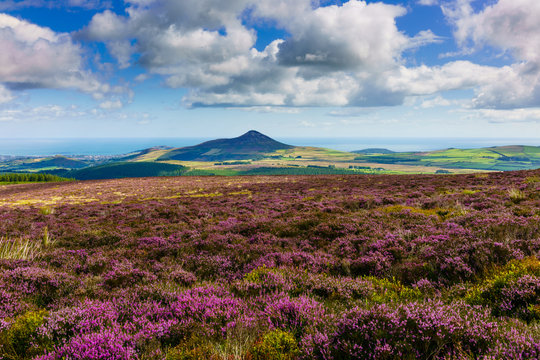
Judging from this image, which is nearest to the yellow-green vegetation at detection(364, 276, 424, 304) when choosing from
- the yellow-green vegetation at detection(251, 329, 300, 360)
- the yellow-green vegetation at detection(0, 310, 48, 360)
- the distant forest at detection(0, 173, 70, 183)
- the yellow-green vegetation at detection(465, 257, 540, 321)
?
the yellow-green vegetation at detection(465, 257, 540, 321)

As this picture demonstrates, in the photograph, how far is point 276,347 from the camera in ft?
11.3

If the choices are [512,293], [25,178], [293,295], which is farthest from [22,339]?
[25,178]

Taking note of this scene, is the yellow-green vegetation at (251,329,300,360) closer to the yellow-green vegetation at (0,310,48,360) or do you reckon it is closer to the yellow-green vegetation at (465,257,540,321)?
the yellow-green vegetation at (0,310,48,360)

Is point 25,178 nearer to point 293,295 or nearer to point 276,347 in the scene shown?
point 293,295

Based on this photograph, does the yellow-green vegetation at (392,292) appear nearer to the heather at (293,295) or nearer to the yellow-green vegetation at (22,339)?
the heather at (293,295)

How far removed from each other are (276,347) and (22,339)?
3.92m

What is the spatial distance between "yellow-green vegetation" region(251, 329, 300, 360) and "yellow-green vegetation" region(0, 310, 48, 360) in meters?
3.09

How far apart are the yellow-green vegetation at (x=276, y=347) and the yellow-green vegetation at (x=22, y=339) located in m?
3.09

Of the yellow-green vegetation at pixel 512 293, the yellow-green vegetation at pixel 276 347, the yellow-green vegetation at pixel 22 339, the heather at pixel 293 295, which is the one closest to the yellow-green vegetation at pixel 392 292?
the heather at pixel 293 295

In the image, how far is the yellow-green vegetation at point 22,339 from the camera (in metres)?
3.63

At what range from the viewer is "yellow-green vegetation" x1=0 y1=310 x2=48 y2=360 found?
363cm

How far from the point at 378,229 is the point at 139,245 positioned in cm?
917

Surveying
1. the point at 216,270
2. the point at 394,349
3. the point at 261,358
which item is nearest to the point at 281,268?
the point at 216,270

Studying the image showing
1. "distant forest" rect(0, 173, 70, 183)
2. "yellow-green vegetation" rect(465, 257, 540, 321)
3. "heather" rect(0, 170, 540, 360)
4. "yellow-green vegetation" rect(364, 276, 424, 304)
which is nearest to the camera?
"heather" rect(0, 170, 540, 360)
